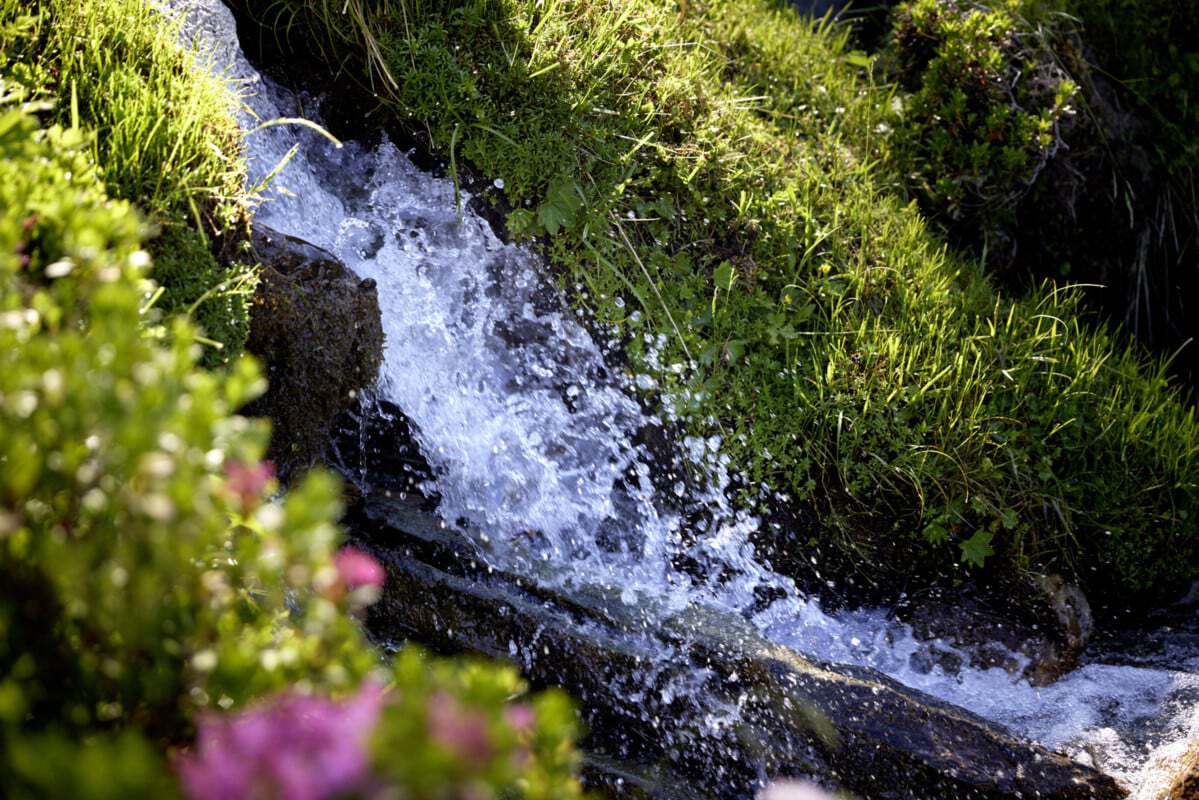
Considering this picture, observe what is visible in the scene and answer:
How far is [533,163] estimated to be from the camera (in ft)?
12.7

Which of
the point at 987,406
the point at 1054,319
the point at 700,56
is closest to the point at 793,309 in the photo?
the point at 987,406

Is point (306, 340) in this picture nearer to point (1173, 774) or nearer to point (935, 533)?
point (935, 533)

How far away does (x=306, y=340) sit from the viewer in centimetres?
321

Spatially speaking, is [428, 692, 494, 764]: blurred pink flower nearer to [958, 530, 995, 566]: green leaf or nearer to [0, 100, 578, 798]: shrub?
[0, 100, 578, 798]: shrub

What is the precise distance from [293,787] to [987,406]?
3545mm

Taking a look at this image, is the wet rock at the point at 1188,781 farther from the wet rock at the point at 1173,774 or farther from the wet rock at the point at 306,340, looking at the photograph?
the wet rock at the point at 306,340

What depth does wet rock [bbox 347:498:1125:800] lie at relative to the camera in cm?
298

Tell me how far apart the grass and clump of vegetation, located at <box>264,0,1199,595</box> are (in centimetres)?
89

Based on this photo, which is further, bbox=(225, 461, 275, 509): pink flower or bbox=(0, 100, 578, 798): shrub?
bbox=(225, 461, 275, 509): pink flower

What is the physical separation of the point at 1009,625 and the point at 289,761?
333cm

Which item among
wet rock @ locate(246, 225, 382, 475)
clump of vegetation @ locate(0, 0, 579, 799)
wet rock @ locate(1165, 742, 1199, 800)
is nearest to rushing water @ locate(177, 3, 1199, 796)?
wet rock @ locate(246, 225, 382, 475)

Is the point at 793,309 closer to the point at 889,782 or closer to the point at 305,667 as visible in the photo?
the point at 889,782

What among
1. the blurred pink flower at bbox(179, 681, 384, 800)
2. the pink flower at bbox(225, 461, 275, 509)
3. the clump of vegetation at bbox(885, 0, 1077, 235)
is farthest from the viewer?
the clump of vegetation at bbox(885, 0, 1077, 235)

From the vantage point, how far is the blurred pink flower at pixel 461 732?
3.49 feet
